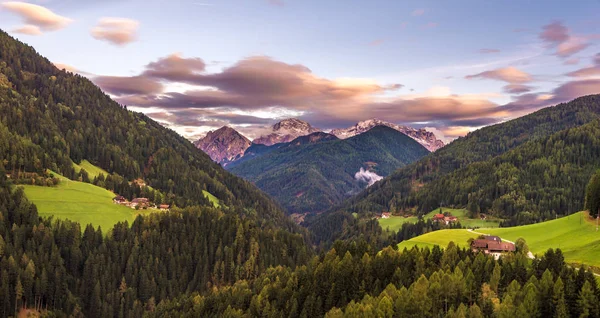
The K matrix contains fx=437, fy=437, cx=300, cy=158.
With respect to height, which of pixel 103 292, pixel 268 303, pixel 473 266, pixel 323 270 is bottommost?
pixel 103 292

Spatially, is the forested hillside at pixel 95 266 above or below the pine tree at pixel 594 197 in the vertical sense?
below

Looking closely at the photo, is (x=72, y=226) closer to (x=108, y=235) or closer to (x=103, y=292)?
(x=108, y=235)

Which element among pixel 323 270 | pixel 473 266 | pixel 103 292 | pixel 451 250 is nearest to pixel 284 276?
pixel 323 270

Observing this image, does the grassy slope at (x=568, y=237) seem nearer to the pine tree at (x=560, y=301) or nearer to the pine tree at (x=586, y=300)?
the pine tree at (x=560, y=301)

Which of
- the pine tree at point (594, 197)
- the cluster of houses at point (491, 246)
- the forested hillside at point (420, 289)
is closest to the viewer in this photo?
the forested hillside at point (420, 289)

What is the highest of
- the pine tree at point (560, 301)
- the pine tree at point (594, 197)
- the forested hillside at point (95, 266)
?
the pine tree at point (594, 197)

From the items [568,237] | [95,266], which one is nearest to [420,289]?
[568,237]

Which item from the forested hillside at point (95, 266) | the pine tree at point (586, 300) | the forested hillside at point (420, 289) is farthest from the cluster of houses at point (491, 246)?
the forested hillside at point (95, 266)

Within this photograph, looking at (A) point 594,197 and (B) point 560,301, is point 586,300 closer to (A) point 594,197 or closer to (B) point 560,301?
(B) point 560,301
